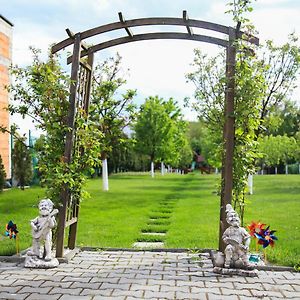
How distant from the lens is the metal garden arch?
260 inches

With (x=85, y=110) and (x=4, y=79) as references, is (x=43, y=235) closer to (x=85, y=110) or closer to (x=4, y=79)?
(x=85, y=110)

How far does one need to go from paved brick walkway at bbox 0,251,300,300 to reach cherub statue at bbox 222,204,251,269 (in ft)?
0.88

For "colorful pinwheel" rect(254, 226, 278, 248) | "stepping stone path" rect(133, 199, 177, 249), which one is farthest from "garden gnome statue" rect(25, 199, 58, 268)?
"colorful pinwheel" rect(254, 226, 278, 248)

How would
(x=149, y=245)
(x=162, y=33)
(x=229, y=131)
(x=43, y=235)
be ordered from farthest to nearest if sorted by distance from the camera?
(x=149, y=245) → (x=162, y=33) → (x=229, y=131) → (x=43, y=235)

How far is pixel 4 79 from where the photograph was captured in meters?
20.4

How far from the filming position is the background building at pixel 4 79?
20.1m

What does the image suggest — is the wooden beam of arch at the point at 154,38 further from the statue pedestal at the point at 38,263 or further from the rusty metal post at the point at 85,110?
the statue pedestal at the point at 38,263

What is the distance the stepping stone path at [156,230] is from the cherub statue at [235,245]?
2007mm

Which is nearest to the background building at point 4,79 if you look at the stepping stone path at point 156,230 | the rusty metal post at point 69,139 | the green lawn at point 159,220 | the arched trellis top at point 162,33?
the green lawn at point 159,220

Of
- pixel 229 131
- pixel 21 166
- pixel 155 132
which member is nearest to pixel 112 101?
pixel 21 166

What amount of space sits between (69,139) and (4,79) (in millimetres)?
14873

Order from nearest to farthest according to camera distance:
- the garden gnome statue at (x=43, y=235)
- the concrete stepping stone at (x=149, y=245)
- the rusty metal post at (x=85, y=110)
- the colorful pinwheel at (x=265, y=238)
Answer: the garden gnome statue at (x=43, y=235) < the colorful pinwheel at (x=265, y=238) < the rusty metal post at (x=85, y=110) < the concrete stepping stone at (x=149, y=245)

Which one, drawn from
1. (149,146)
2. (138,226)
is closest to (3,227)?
(138,226)

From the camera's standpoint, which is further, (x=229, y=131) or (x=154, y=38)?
(x=154, y=38)
